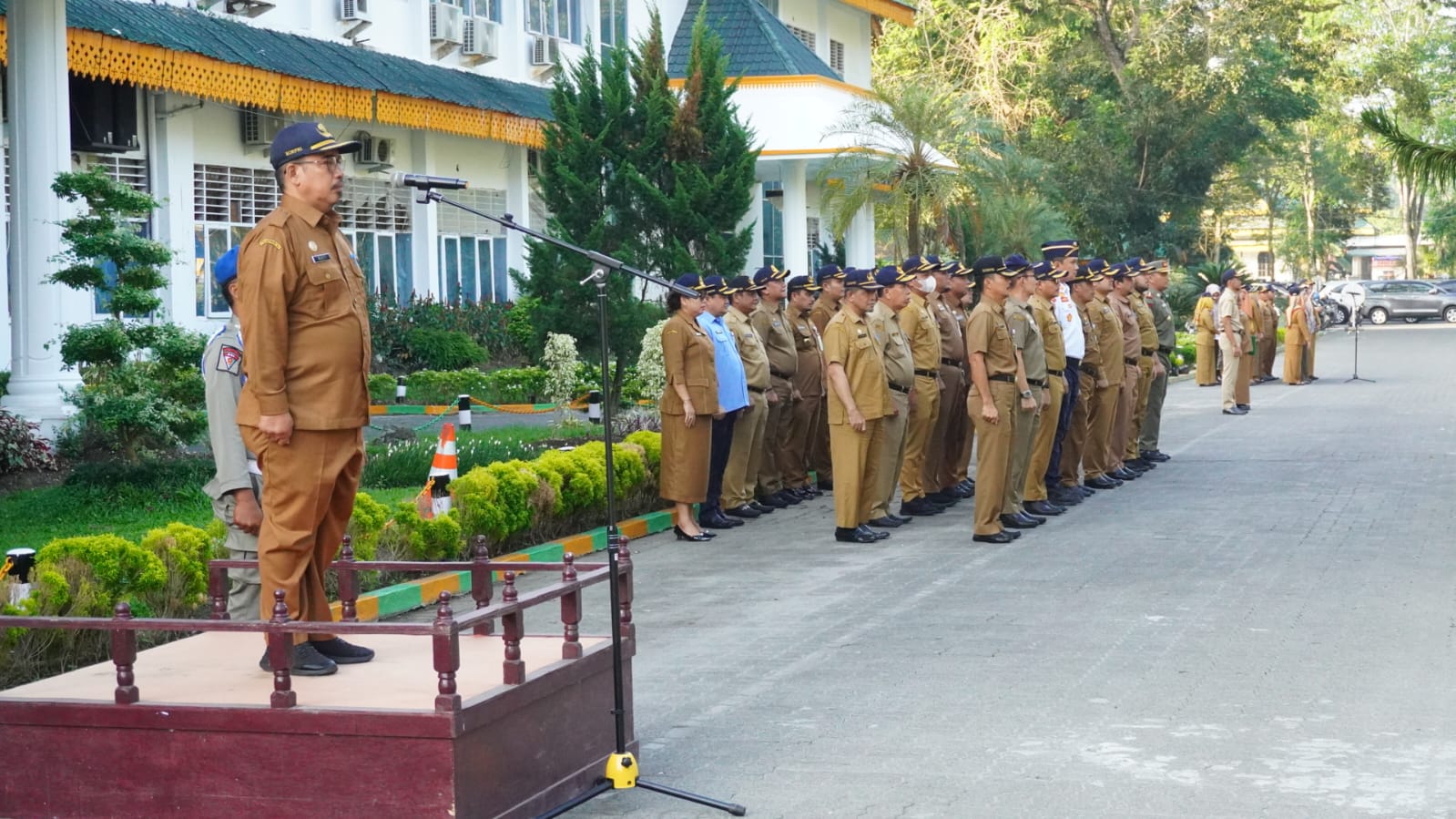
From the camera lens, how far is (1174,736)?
6734 millimetres

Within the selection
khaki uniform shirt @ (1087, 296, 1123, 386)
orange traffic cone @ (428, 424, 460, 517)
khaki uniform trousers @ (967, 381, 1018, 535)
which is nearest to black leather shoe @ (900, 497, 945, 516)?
khaki uniform trousers @ (967, 381, 1018, 535)

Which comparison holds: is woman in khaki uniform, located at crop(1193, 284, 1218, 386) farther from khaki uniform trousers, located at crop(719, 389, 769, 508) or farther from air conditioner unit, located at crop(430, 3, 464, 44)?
khaki uniform trousers, located at crop(719, 389, 769, 508)

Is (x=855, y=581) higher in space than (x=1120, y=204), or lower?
lower

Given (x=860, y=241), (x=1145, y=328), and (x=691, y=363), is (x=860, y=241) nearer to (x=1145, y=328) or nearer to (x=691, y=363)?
(x=1145, y=328)

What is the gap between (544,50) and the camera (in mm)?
30703

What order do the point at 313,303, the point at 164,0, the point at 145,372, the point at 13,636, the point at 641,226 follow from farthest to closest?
the point at 164,0, the point at 641,226, the point at 145,372, the point at 13,636, the point at 313,303

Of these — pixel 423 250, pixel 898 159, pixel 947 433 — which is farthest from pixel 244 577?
pixel 898 159

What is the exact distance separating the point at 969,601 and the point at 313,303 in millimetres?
5269

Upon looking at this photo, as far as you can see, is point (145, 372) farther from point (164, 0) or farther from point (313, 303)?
point (164, 0)

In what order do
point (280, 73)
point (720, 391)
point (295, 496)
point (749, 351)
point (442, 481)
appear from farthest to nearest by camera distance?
point (280, 73) → point (749, 351) → point (720, 391) → point (442, 481) → point (295, 496)

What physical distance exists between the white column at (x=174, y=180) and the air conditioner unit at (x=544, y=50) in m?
8.70

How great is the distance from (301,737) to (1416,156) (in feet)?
41.8

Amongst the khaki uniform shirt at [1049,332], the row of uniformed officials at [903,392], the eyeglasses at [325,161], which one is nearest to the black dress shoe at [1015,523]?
the row of uniformed officials at [903,392]

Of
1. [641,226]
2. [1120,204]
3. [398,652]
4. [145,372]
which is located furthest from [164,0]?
[1120,204]
